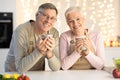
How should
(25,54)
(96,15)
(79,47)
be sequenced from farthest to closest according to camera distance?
1. (96,15)
2. (79,47)
3. (25,54)

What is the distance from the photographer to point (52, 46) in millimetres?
2125

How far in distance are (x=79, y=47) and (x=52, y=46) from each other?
0.28m

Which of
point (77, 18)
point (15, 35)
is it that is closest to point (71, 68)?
point (77, 18)

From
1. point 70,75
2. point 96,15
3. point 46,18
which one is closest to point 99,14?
point 96,15

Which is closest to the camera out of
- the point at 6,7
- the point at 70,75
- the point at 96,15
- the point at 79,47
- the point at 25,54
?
the point at 70,75

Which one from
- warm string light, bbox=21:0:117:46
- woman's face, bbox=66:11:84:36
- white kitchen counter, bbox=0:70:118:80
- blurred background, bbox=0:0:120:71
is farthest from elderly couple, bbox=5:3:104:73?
warm string light, bbox=21:0:117:46

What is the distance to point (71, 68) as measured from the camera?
2.42m

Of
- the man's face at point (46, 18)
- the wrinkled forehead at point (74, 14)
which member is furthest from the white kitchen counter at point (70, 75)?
the wrinkled forehead at point (74, 14)

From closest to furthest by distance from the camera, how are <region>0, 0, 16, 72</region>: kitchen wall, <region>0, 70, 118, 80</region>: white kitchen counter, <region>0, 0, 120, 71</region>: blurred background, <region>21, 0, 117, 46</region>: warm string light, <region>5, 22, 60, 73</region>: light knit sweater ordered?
<region>0, 70, 118, 80</region>: white kitchen counter
<region>5, 22, 60, 73</region>: light knit sweater
<region>0, 0, 16, 72</region>: kitchen wall
<region>0, 0, 120, 71</region>: blurred background
<region>21, 0, 117, 46</region>: warm string light

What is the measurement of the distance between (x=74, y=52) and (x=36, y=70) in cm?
38

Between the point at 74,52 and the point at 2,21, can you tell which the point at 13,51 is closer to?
the point at 74,52

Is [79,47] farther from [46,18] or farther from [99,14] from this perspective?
[99,14]

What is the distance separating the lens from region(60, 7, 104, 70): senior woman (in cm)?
231

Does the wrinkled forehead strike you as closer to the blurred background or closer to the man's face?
the man's face
